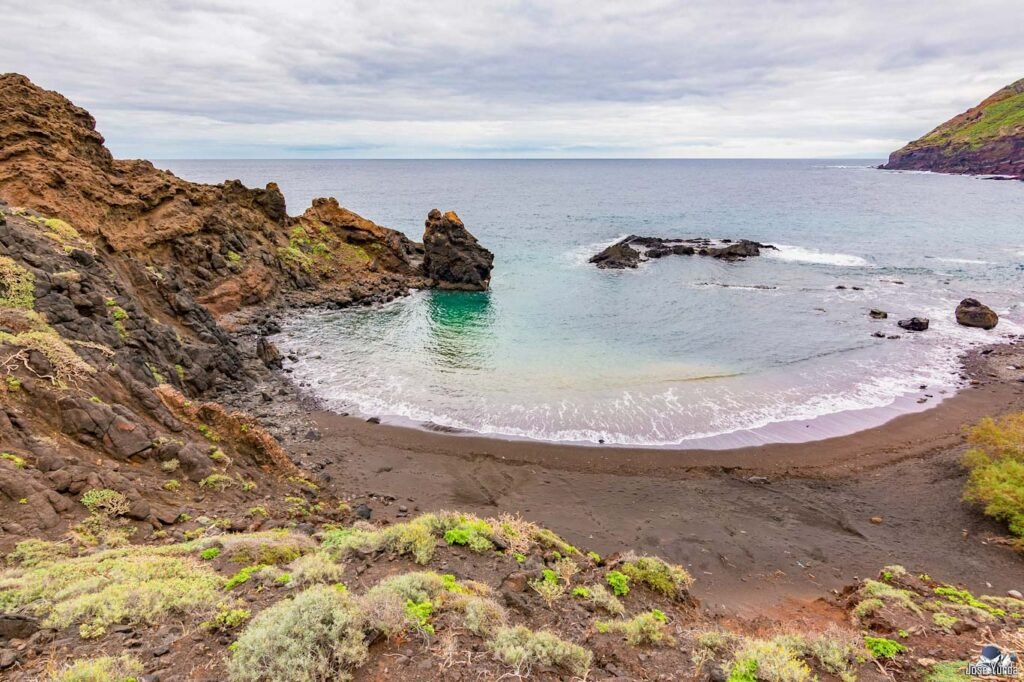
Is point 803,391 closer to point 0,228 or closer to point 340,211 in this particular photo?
point 0,228

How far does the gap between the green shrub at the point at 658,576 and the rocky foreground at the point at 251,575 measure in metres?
0.05

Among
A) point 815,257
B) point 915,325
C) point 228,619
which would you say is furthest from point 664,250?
point 228,619

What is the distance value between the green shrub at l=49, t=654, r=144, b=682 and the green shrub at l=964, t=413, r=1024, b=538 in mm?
20834

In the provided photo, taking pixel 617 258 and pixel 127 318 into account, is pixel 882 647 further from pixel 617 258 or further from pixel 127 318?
pixel 617 258

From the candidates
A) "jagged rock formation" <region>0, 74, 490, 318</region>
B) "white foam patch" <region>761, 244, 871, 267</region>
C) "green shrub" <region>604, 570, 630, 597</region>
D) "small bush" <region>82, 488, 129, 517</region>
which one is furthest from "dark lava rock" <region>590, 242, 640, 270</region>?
"small bush" <region>82, 488, 129, 517</region>

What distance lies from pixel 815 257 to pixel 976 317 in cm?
2654

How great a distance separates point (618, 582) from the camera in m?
10.2

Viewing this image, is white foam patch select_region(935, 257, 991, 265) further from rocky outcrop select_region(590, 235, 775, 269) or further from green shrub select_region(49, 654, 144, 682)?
green shrub select_region(49, 654, 144, 682)

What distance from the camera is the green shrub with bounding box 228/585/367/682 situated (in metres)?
5.85

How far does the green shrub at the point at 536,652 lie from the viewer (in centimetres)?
670

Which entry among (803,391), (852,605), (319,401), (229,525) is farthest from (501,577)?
(803,391)

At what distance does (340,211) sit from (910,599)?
50.8 metres

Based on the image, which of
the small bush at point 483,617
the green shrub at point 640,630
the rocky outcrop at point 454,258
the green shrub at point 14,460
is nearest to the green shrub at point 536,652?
the small bush at point 483,617

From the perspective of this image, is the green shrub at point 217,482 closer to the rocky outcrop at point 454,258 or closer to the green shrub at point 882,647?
the green shrub at point 882,647
